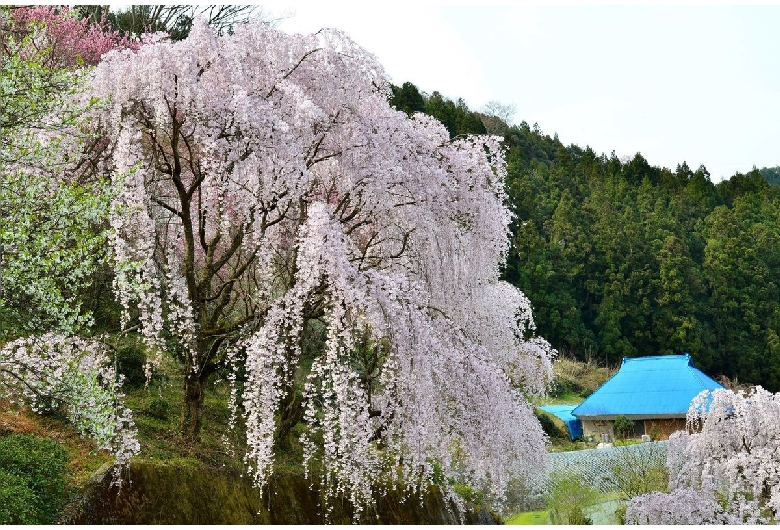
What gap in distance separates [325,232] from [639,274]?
18931 millimetres

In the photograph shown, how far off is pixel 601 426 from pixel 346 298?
1362cm

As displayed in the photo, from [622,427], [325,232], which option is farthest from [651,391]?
[325,232]

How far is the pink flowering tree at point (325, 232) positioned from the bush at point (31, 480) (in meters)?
0.96

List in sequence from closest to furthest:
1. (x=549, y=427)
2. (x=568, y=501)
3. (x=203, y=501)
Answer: (x=203, y=501) < (x=568, y=501) < (x=549, y=427)

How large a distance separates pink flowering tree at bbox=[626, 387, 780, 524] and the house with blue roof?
7.75 m

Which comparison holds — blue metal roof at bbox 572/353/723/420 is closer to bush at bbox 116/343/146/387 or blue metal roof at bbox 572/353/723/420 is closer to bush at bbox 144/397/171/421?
bush at bbox 116/343/146/387

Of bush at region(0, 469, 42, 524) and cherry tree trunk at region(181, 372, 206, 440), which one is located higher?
cherry tree trunk at region(181, 372, 206, 440)

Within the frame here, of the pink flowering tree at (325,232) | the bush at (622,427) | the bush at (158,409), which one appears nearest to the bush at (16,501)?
the pink flowering tree at (325,232)

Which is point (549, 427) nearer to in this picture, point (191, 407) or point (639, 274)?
point (639, 274)

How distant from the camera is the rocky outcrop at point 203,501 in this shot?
4863mm

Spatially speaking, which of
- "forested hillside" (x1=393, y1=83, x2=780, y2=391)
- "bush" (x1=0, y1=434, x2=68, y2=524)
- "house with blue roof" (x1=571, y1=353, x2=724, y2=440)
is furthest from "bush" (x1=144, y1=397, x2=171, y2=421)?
"forested hillside" (x1=393, y1=83, x2=780, y2=391)

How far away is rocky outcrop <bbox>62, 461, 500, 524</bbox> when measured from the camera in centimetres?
486

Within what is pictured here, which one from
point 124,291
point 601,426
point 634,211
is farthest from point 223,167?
point 634,211

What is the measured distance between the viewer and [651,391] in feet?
A: 55.3
